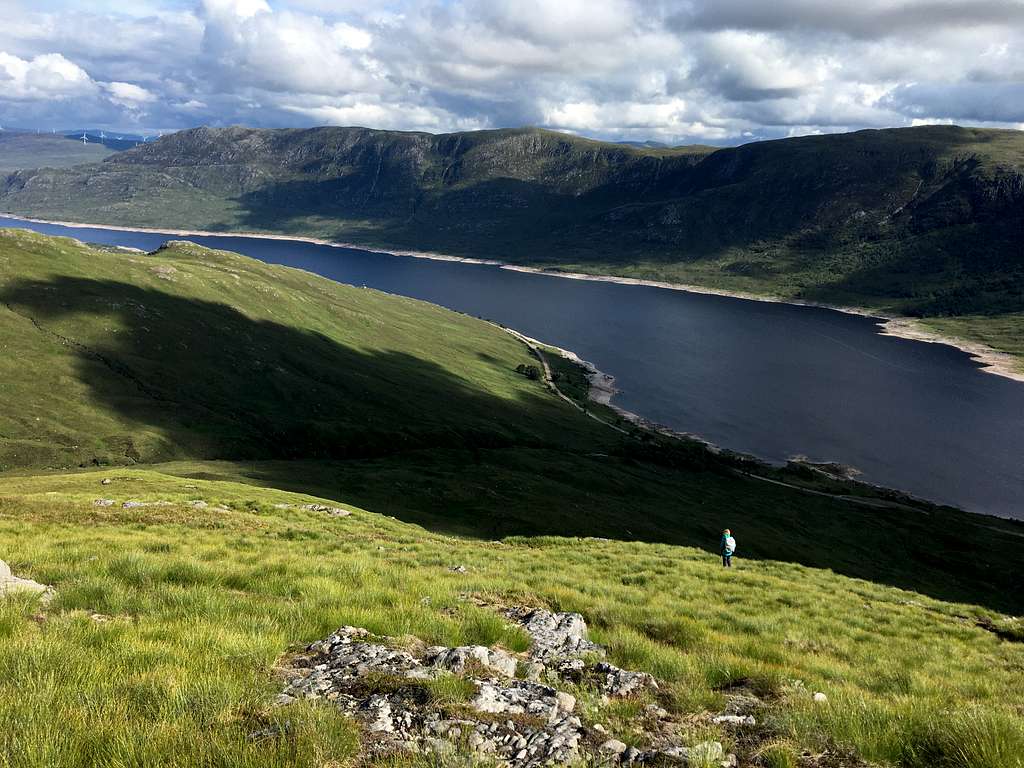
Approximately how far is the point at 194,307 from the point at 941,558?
150427mm

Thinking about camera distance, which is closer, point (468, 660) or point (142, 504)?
point (468, 660)

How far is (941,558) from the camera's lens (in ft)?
266

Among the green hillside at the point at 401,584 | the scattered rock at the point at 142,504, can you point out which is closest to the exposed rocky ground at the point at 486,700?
the green hillside at the point at 401,584

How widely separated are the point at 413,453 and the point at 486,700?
8880 cm

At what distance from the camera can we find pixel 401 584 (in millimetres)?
15227

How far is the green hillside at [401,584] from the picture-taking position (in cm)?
669

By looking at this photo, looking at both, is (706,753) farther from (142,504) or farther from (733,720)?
(142,504)

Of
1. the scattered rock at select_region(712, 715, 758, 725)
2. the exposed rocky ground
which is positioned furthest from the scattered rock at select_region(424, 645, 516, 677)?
the scattered rock at select_region(712, 715, 758, 725)

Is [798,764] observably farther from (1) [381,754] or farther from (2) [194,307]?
(2) [194,307]

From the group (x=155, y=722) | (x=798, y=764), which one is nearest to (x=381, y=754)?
(x=155, y=722)

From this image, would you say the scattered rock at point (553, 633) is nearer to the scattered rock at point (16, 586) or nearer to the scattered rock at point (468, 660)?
the scattered rock at point (468, 660)

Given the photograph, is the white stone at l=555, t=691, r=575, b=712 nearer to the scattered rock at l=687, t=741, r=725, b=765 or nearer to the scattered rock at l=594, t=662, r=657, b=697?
the scattered rock at l=594, t=662, r=657, b=697

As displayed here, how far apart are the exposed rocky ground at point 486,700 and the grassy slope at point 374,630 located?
0.45 metres

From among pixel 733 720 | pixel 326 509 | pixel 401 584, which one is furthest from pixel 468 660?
pixel 326 509
